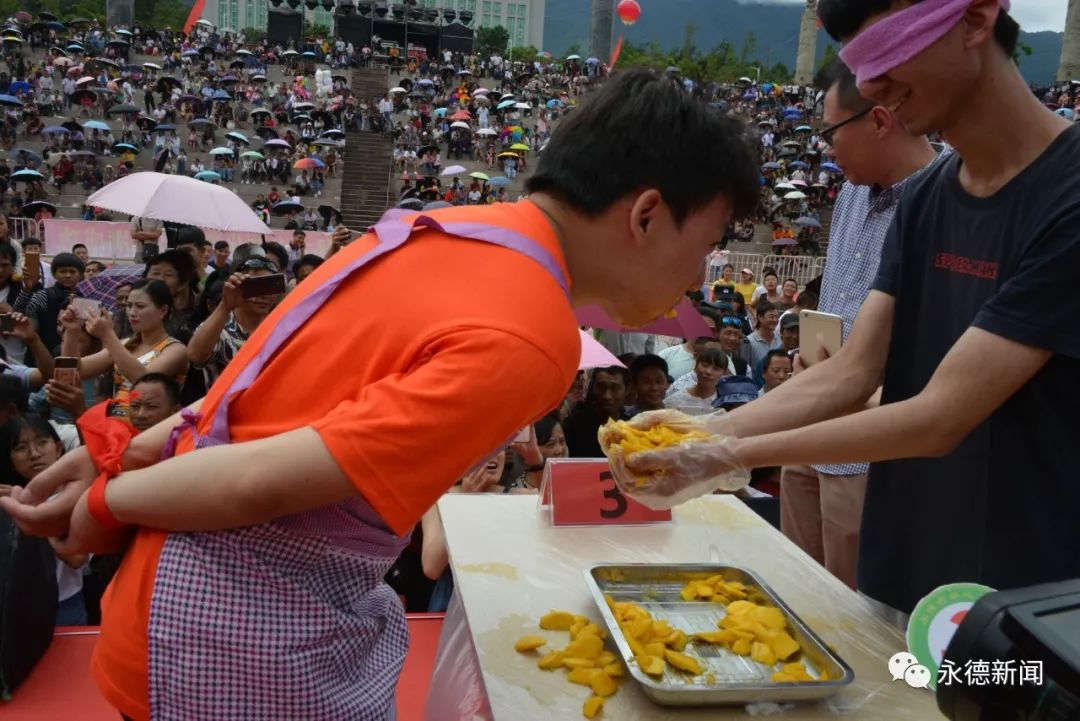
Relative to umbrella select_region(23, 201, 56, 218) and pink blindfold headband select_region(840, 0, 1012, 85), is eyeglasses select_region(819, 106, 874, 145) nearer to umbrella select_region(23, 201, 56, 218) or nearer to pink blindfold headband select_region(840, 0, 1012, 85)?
pink blindfold headband select_region(840, 0, 1012, 85)

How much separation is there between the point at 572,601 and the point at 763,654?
1.19 feet

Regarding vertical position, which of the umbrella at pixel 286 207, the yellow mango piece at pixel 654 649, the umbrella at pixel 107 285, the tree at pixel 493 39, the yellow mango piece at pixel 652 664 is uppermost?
the tree at pixel 493 39

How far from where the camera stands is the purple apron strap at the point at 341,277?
99 centimetres

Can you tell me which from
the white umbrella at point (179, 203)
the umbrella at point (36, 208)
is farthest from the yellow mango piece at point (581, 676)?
the umbrella at point (36, 208)

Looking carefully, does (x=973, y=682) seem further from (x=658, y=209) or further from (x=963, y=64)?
(x=963, y=64)

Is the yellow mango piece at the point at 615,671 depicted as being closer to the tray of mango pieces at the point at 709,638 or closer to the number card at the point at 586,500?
the tray of mango pieces at the point at 709,638

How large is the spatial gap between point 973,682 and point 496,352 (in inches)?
20.0

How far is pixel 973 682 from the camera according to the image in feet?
2.11

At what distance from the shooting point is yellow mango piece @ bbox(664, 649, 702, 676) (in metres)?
1.29

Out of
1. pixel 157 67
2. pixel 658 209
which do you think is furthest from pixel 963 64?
pixel 157 67

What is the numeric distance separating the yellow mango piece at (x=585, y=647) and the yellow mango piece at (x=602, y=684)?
0.05 m

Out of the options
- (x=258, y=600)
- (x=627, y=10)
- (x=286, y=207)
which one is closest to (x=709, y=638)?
(x=258, y=600)

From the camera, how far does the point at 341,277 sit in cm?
98

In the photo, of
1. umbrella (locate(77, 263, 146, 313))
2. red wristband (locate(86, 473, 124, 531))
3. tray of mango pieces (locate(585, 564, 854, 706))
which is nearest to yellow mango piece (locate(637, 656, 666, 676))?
tray of mango pieces (locate(585, 564, 854, 706))
